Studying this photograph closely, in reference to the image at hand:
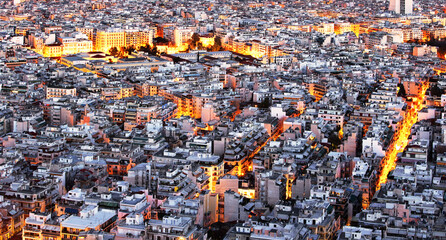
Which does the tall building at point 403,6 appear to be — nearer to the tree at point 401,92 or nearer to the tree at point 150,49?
the tree at point 150,49

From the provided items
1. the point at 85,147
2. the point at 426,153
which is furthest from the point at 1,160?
the point at 426,153

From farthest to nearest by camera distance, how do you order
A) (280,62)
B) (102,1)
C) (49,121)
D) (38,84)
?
(102,1), (280,62), (38,84), (49,121)

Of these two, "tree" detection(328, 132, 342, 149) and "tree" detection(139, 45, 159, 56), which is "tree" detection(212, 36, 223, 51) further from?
"tree" detection(328, 132, 342, 149)

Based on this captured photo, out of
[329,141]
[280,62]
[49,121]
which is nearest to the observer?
[329,141]

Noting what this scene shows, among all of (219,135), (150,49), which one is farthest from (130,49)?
(219,135)

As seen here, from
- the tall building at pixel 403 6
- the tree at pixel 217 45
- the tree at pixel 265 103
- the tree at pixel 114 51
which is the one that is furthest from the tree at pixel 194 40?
the tall building at pixel 403 6

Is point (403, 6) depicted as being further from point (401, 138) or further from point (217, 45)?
point (401, 138)

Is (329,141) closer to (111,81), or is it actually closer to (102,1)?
(111,81)

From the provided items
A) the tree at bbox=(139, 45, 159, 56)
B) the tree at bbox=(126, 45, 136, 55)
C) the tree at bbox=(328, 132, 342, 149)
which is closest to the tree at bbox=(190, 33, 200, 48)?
the tree at bbox=(139, 45, 159, 56)

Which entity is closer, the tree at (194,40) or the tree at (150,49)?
the tree at (150,49)
